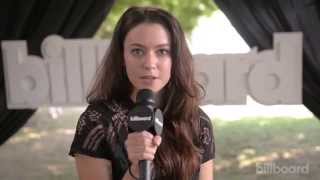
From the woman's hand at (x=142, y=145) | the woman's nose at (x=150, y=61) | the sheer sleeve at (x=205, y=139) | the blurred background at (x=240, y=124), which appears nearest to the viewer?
the woman's hand at (x=142, y=145)

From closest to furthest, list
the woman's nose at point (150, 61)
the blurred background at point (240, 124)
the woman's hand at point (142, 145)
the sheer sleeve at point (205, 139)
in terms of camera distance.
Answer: the woman's hand at point (142, 145) → the woman's nose at point (150, 61) → the sheer sleeve at point (205, 139) → the blurred background at point (240, 124)

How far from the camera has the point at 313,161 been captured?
219 cm

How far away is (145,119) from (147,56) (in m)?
0.15

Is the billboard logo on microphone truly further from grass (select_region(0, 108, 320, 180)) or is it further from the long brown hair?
grass (select_region(0, 108, 320, 180))

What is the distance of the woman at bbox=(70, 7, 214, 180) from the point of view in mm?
899

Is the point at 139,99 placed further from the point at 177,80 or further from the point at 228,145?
the point at 228,145

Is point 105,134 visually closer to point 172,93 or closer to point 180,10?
point 172,93

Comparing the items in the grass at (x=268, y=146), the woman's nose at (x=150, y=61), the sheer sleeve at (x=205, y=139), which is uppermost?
the woman's nose at (x=150, y=61)

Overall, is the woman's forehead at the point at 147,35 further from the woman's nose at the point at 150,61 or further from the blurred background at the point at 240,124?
the blurred background at the point at 240,124

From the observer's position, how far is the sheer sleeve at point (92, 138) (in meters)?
0.93

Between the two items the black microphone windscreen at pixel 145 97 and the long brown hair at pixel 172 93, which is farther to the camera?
the long brown hair at pixel 172 93
